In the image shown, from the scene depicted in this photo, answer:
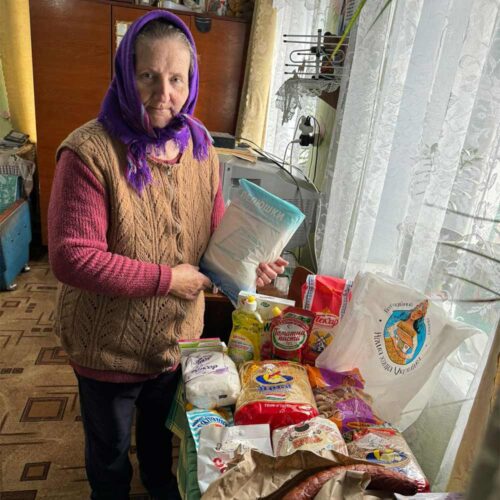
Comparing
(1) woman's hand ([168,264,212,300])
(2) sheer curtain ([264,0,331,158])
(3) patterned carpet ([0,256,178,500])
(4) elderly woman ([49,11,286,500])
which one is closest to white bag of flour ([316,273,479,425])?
(4) elderly woman ([49,11,286,500])

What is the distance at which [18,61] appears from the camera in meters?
3.29

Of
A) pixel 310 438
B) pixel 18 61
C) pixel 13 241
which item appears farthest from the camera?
pixel 18 61

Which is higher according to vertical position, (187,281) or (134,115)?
(134,115)

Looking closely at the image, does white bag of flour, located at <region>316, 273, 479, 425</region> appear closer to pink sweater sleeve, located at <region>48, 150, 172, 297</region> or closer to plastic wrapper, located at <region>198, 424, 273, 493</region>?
plastic wrapper, located at <region>198, 424, 273, 493</region>

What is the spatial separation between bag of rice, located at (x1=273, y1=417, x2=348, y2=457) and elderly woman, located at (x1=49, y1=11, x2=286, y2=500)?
1.20 ft

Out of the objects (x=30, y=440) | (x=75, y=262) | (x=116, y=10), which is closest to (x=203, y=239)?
(x=75, y=262)

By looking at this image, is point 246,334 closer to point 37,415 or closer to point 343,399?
point 343,399

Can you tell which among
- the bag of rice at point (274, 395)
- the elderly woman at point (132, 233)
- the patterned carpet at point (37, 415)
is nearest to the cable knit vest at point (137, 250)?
the elderly woman at point (132, 233)

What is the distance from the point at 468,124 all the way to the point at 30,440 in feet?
6.06

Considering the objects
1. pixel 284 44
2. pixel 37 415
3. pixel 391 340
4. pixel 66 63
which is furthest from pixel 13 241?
pixel 391 340

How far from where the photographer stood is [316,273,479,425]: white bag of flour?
0.90 m

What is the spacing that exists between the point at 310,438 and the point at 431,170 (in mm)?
607

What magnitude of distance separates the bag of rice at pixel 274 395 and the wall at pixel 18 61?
323 cm

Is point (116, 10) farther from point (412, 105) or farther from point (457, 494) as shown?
point (457, 494)
